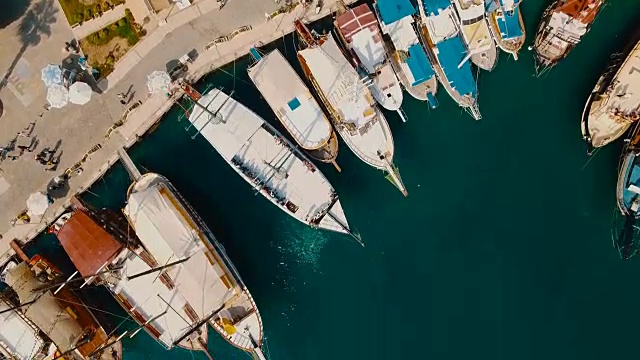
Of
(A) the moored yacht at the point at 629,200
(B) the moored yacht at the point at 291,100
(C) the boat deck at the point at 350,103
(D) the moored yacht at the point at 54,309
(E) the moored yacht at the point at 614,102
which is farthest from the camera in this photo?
(A) the moored yacht at the point at 629,200

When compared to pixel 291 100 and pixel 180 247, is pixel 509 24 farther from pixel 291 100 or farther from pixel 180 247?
pixel 180 247

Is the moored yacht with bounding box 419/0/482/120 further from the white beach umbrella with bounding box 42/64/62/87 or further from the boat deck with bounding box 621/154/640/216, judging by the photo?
the white beach umbrella with bounding box 42/64/62/87

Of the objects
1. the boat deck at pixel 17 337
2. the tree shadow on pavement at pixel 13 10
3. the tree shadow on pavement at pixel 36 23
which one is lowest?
the boat deck at pixel 17 337

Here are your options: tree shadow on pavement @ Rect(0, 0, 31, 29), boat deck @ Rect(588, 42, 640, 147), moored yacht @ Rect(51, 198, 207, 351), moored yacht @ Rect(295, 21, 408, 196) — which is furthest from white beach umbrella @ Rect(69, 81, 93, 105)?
boat deck @ Rect(588, 42, 640, 147)

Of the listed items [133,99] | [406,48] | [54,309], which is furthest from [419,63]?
[54,309]

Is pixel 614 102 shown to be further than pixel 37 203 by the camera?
No

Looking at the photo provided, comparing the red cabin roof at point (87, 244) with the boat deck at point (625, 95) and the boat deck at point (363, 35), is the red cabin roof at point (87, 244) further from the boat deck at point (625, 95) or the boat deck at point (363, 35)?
the boat deck at point (625, 95)

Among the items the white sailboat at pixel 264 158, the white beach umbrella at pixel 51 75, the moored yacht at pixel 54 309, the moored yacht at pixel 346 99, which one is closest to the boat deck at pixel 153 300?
the moored yacht at pixel 54 309

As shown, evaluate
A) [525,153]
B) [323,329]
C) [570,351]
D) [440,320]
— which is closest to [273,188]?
[323,329]

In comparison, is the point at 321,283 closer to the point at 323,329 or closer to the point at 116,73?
the point at 323,329
